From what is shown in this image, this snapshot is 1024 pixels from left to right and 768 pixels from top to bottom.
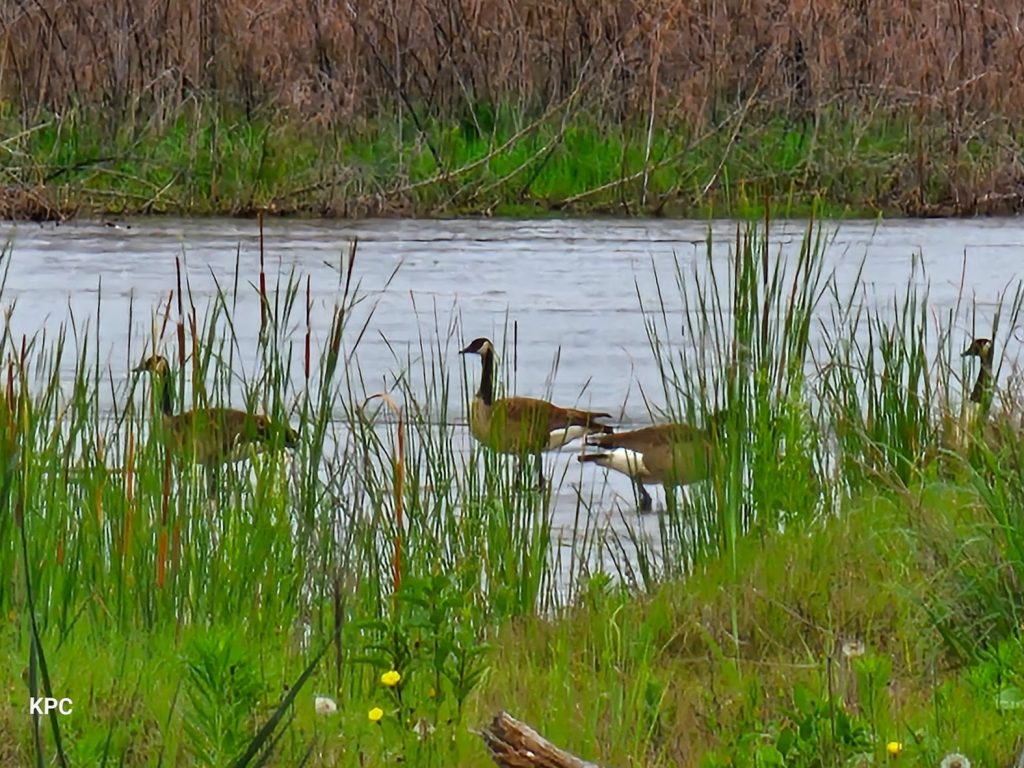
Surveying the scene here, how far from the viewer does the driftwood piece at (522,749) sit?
3018mm

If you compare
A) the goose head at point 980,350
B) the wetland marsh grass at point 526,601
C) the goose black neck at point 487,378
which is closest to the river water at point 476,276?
the goose black neck at point 487,378

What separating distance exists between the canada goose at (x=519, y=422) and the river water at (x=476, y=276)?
322 millimetres

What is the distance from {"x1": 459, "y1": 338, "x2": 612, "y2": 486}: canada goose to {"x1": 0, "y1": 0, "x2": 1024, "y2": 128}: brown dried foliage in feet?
26.7

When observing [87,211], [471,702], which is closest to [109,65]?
[87,211]

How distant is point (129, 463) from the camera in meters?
4.85

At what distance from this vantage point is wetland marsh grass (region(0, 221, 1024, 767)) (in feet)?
11.7

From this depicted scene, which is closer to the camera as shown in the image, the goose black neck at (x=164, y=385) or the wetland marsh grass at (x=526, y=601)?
the wetland marsh grass at (x=526, y=601)

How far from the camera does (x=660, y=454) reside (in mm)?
6340

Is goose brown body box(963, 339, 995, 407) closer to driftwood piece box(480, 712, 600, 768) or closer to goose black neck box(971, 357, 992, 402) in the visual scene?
goose black neck box(971, 357, 992, 402)

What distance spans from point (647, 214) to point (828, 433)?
936 cm

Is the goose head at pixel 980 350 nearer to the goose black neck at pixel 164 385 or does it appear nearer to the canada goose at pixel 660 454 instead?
the canada goose at pixel 660 454

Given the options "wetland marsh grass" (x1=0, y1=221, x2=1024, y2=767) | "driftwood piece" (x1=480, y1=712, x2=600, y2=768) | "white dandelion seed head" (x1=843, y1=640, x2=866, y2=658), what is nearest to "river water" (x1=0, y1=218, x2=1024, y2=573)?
"wetland marsh grass" (x1=0, y1=221, x2=1024, y2=767)

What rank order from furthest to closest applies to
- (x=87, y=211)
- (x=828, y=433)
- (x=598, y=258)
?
(x=87, y=211), (x=598, y=258), (x=828, y=433)

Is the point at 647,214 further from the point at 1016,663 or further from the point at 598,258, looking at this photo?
the point at 1016,663
